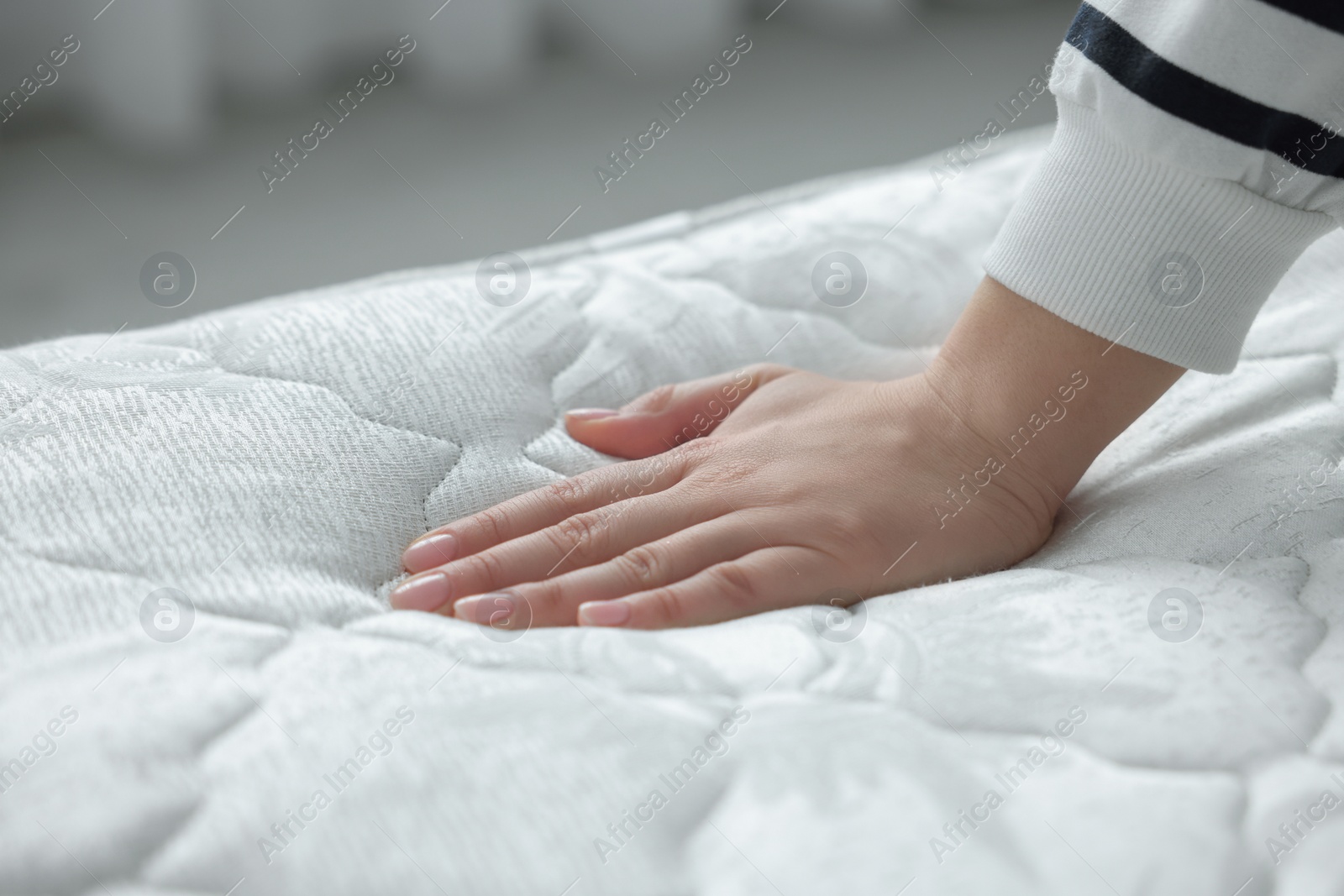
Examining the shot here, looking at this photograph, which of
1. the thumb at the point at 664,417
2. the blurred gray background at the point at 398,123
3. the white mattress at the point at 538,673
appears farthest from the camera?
the blurred gray background at the point at 398,123

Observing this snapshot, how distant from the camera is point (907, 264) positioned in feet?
2.13

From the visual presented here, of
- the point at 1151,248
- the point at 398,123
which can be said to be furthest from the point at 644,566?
the point at 398,123

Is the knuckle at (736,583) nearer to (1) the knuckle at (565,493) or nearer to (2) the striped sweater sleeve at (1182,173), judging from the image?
(1) the knuckle at (565,493)

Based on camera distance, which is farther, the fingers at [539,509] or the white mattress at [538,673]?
the fingers at [539,509]

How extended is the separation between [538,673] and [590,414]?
0.65ft

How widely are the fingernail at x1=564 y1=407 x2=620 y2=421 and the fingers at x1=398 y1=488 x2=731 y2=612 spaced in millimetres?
70

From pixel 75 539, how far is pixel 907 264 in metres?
0.48

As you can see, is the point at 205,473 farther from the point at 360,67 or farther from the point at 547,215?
the point at 360,67

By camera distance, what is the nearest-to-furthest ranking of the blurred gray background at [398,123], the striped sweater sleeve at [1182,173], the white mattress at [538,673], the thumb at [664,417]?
1. the white mattress at [538,673]
2. the striped sweater sleeve at [1182,173]
3. the thumb at [664,417]
4. the blurred gray background at [398,123]

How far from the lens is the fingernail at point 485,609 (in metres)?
0.42

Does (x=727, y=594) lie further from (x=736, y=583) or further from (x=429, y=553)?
(x=429, y=553)

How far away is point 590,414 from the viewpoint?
55cm

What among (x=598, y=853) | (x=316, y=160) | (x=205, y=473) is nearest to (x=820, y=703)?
(x=598, y=853)

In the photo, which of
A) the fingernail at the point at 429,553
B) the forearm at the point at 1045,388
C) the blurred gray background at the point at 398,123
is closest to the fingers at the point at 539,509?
the fingernail at the point at 429,553
